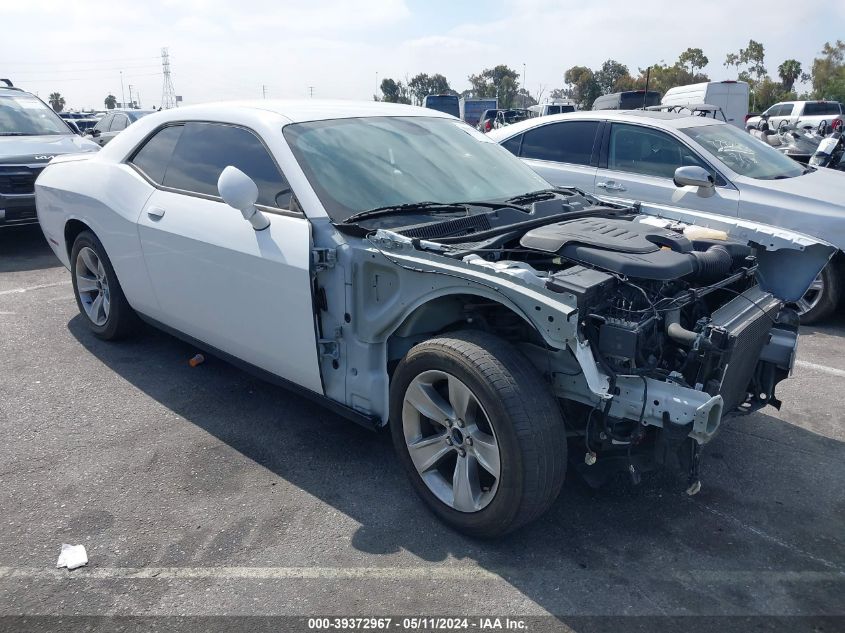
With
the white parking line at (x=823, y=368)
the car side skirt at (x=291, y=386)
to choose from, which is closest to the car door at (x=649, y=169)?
the white parking line at (x=823, y=368)

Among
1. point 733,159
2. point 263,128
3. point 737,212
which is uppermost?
point 263,128

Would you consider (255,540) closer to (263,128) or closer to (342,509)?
(342,509)

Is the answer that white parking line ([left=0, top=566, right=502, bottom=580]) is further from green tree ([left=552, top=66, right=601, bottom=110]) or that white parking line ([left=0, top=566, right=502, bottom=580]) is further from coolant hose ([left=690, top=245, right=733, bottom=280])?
green tree ([left=552, top=66, right=601, bottom=110])

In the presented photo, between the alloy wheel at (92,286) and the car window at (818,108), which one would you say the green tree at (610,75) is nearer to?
the car window at (818,108)

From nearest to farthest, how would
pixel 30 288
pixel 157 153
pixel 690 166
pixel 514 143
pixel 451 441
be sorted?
pixel 451 441, pixel 157 153, pixel 690 166, pixel 30 288, pixel 514 143

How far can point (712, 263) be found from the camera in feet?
9.95

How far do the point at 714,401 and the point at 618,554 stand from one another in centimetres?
81

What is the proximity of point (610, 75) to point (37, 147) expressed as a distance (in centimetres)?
6923

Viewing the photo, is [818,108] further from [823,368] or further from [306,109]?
[306,109]

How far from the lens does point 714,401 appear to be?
2.42m

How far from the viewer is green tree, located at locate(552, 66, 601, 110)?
65.2 meters

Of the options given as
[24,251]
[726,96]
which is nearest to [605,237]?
[24,251]

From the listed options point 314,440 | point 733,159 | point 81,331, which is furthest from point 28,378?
point 733,159

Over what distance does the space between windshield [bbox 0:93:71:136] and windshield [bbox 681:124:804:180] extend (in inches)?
316
